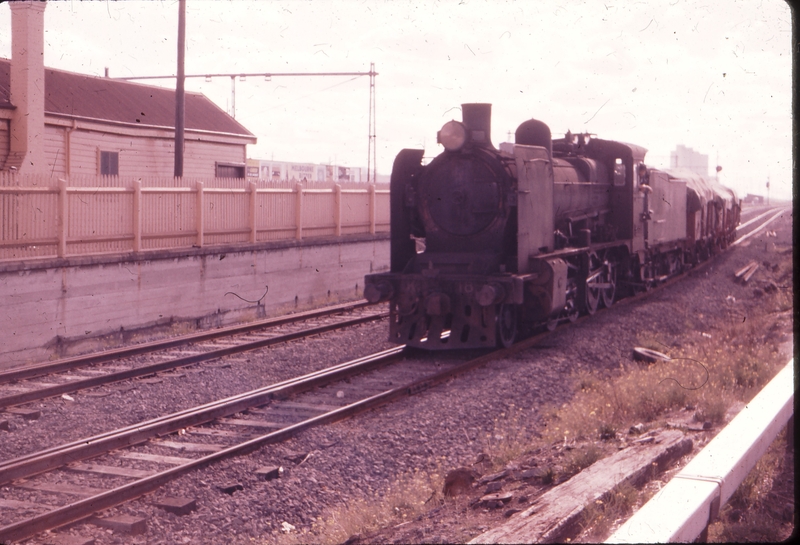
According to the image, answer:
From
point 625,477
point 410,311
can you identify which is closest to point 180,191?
point 410,311

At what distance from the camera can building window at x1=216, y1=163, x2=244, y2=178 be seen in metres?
25.9

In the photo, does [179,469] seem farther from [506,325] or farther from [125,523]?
[506,325]

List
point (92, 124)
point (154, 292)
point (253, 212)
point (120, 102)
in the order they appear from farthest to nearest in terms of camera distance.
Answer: point (120, 102), point (92, 124), point (253, 212), point (154, 292)

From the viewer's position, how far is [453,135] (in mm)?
11273

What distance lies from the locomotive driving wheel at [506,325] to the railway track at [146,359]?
3186 millimetres

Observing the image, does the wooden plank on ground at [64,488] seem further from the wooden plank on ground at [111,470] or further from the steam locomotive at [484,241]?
the steam locomotive at [484,241]

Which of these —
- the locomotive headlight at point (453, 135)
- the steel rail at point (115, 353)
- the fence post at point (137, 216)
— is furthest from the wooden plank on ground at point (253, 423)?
the fence post at point (137, 216)

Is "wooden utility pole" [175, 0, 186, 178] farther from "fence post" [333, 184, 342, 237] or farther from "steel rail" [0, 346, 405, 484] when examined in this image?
"steel rail" [0, 346, 405, 484]

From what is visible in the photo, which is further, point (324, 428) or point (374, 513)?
point (324, 428)

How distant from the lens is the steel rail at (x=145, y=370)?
8.55 meters

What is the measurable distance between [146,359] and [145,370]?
111cm

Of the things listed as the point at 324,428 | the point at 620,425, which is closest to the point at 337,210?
the point at 324,428

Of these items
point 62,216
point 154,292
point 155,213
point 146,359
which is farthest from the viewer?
point 155,213

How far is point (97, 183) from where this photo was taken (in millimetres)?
13406
